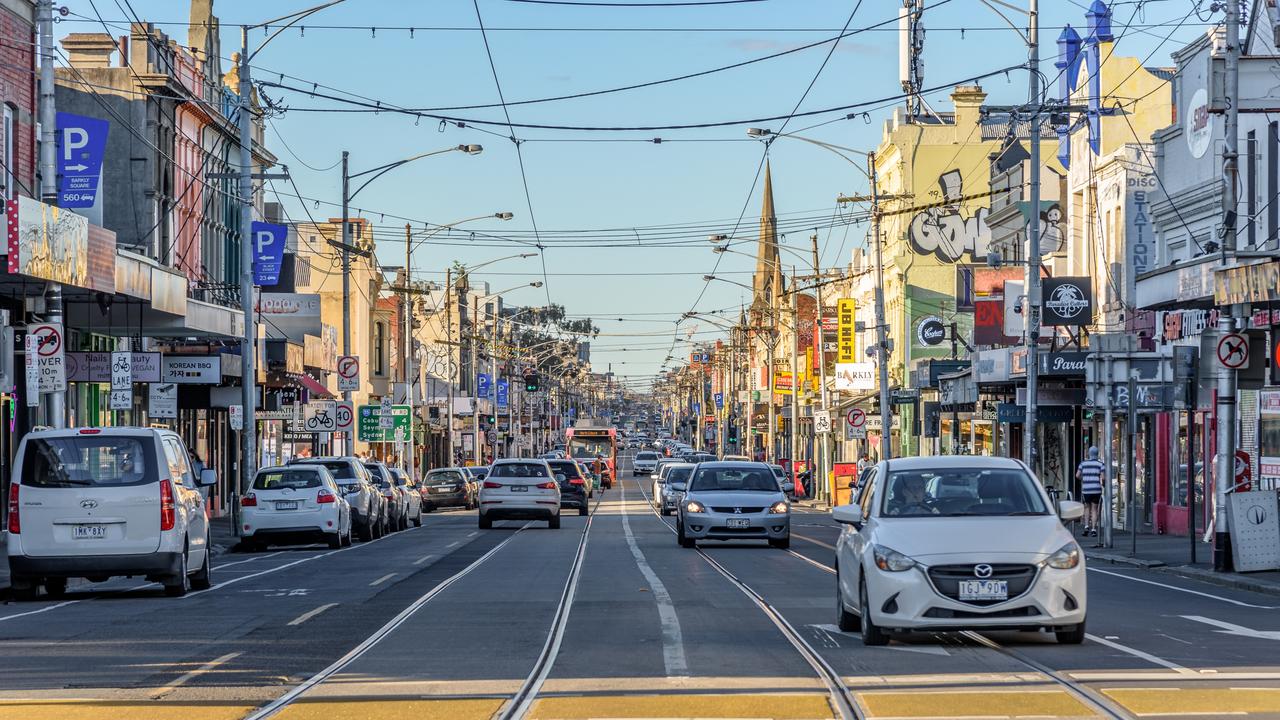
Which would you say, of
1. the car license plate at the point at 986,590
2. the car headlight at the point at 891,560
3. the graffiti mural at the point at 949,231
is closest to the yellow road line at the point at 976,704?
the car license plate at the point at 986,590

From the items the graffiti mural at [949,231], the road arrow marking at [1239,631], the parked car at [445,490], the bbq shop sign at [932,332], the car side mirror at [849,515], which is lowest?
the parked car at [445,490]

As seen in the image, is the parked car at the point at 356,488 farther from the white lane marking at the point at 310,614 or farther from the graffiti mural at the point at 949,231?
the graffiti mural at the point at 949,231

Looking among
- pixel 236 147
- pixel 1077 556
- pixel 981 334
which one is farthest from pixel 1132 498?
pixel 236 147

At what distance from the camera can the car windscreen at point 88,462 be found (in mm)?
20156

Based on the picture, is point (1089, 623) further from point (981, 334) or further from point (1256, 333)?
point (981, 334)

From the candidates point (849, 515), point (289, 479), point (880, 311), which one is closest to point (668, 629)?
point (849, 515)

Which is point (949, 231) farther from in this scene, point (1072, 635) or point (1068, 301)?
point (1072, 635)

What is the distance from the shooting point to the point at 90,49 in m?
48.8

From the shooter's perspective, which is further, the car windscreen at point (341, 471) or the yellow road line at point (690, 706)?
the car windscreen at point (341, 471)

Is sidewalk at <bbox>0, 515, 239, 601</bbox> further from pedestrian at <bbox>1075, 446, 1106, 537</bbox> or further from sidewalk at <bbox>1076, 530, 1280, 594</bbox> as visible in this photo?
pedestrian at <bbox>1075, 446, 1106, 537</bbox>

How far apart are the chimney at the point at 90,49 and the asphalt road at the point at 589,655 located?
1117 inches

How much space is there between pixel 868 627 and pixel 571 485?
1502 inches

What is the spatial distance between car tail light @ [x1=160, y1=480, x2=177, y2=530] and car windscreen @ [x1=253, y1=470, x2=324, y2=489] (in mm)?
12673

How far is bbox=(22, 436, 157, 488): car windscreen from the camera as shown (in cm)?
2016
